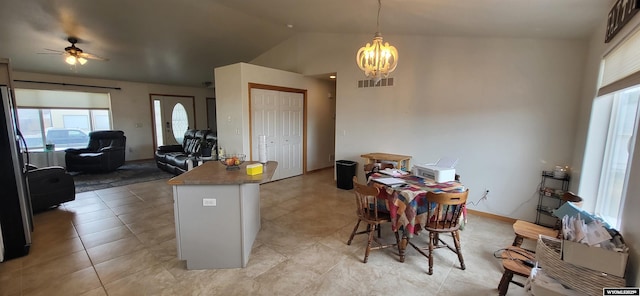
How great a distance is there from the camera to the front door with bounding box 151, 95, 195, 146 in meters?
8.07

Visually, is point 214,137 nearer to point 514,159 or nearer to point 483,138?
point 483,138

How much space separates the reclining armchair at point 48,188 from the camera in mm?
3475

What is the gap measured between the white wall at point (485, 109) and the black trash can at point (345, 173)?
20.1 inches

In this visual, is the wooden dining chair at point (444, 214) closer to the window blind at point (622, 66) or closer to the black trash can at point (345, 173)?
the window blind at point (622, 66)

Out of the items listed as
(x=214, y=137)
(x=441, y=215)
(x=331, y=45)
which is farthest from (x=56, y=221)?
(x=331, y=45)

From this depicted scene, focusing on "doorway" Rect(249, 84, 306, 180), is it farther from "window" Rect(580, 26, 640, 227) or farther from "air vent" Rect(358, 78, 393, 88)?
"window" Rect(580, 26, 640, 227)

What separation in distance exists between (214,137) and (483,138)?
543cm

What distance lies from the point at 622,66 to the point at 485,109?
67.6 inches

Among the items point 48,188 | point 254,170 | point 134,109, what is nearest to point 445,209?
point 254,170

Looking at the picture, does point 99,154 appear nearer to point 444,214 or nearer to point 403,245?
point 403,245

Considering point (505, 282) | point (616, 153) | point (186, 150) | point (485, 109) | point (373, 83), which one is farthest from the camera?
point (186, 150)

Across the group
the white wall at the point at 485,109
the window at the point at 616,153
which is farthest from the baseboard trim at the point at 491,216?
the window at the point at 616,153

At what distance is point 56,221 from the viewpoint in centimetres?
332

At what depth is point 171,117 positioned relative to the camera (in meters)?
8.39
